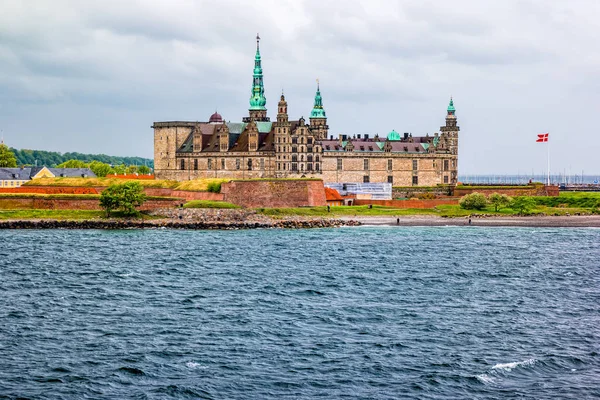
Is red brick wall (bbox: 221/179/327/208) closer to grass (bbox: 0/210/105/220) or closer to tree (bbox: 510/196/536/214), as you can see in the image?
grass (bbox: 0/210/105/220)

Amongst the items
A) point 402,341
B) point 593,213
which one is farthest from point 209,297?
point 593,213

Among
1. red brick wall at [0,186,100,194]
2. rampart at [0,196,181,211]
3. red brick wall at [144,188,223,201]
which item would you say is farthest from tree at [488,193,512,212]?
red brick wall at [0,186,100,194]

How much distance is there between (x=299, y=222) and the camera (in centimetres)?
8656

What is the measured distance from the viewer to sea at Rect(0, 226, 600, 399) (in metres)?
27.9

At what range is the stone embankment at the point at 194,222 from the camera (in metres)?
83.6

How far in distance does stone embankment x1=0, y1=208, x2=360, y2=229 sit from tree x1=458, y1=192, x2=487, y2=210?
19.0 meters

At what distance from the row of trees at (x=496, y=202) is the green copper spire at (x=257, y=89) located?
38698 millimetres

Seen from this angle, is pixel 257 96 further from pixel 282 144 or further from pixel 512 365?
pixel 512 365

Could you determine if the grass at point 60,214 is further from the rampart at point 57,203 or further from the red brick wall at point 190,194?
the red brick wall at point 190,194

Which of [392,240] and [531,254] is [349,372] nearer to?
[531,254]

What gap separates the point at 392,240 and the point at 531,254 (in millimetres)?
13995

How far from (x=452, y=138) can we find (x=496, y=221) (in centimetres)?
4333

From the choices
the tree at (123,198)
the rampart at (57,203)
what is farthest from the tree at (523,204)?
the tree at (123,198)

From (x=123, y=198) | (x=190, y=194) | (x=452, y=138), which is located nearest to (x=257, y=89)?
(x=452, y=138)
